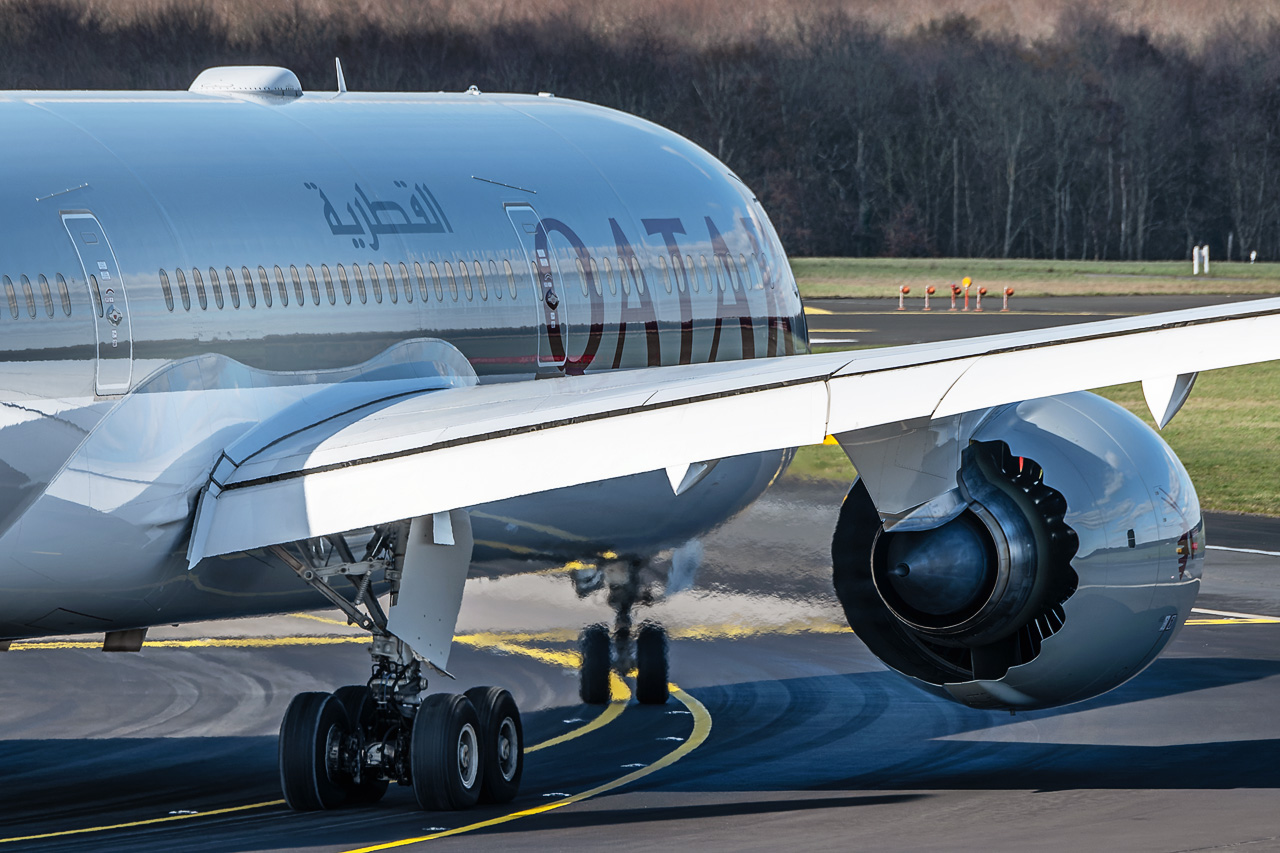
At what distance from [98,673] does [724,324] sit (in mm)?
7658

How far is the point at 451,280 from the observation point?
50.9ft

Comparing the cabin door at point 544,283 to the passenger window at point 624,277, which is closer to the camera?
the cabin door at point 544,283

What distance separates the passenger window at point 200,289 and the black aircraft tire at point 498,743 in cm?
332

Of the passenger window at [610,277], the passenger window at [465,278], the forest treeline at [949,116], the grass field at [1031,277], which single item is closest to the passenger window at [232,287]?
the passenger window at [465,278]

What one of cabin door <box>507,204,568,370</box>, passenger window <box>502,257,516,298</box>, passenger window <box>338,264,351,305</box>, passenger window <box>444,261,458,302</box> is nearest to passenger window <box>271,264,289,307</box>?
passenger window <box>338,264,351,305</box>

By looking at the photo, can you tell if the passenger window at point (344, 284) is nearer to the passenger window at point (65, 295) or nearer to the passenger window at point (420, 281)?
the passenger window at point (420, 281)

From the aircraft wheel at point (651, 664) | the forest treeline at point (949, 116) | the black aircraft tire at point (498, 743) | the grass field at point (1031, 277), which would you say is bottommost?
the aircraft wheel at point (651, 664)

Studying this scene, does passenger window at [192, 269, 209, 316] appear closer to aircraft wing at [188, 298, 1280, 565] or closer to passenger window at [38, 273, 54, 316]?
aircraft wing at [188, 298, 1280, 565]

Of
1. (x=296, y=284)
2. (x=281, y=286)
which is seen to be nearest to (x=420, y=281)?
(x=296, y=284)

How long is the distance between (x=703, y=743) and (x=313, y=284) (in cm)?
543

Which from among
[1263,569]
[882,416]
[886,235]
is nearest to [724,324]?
[882,416]

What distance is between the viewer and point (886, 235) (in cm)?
13050

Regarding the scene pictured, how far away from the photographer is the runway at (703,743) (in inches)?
542

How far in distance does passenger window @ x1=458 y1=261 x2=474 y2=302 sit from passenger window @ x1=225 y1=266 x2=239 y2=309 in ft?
7.71
